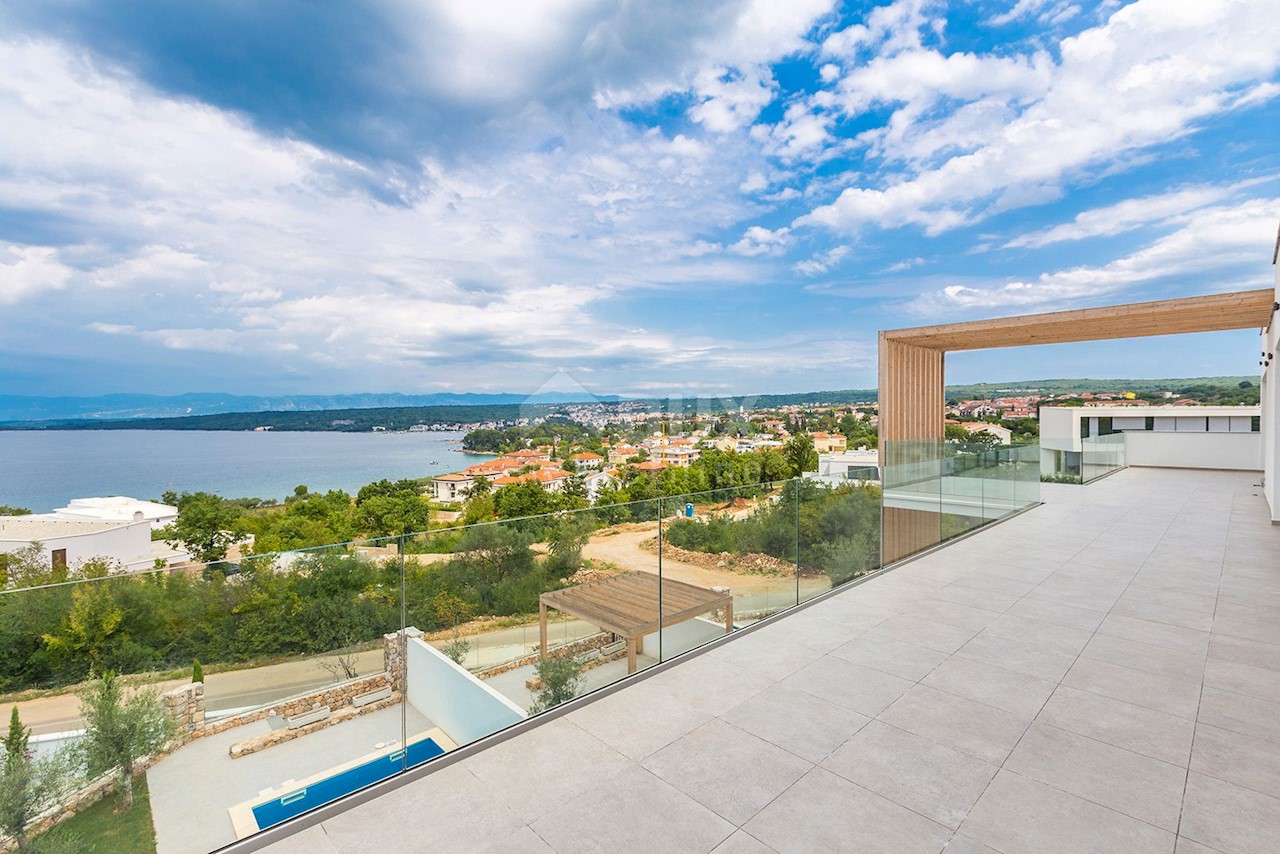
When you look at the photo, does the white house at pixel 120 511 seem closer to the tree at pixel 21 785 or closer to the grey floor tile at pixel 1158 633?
the tree at pixel 21 785

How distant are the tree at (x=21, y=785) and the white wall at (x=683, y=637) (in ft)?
8.64

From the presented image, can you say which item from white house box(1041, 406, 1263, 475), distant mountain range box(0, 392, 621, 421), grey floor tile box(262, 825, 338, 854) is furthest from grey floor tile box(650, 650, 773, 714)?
distant mountain range box(0, 392, 621, 421)

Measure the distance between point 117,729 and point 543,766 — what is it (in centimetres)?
159

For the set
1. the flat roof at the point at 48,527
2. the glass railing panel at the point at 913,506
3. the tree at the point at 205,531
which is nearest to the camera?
the glass railing panel at the point at 913,506

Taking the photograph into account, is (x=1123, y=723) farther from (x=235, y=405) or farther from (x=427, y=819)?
(x=235, y=405)

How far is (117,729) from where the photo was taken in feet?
6.61

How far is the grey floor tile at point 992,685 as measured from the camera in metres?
3.04

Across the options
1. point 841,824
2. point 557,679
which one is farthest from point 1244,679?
point 557,679

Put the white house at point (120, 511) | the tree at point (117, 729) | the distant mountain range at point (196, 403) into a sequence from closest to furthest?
the tree at point (117, 729), the white house at point (120, 511), the distant mountain range at point (196, 403)

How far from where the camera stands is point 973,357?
14000 millimetres

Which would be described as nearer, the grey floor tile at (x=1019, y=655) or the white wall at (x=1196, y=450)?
the grey floor tile at (x=1019, y=655)

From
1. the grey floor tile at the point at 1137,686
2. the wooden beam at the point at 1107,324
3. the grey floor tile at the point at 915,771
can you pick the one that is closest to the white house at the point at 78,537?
the grey floor tile at the point at 915,771

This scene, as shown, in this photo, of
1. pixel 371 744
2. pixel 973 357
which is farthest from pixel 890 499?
pixel 973 357

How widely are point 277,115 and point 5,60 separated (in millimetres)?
10586
